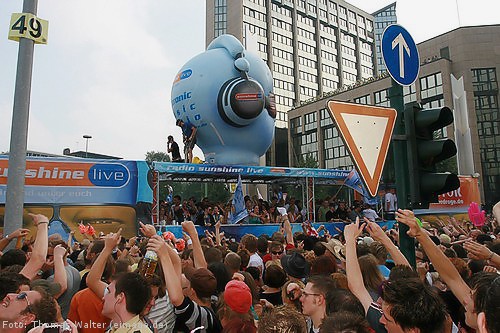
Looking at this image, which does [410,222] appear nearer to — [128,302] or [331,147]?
[128,302]

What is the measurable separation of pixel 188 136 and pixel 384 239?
13.4 meters

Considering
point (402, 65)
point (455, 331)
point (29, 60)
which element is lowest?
point (455, 331)

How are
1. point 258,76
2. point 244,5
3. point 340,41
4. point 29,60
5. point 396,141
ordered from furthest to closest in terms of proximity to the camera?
point 340,41 < point 244,5 < point 258,76 < point 29,60 < point 396,141

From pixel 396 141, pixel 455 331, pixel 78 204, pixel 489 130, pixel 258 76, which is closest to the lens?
pixel 455 331

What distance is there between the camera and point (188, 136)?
54.1 feet

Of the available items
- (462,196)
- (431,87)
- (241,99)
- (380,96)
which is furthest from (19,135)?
(380,96)

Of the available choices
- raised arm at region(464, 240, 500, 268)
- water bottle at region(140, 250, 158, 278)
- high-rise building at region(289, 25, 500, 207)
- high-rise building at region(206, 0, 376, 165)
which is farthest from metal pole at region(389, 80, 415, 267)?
high-rise building at region(206, 0, 376, 165)

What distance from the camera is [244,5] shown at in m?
73.8

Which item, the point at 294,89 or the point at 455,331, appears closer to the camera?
the point at 455,331

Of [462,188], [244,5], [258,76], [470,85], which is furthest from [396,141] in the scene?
[244,5]

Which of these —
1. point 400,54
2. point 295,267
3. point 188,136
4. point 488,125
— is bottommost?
point 295,267

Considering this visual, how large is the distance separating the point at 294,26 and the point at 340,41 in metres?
13.3

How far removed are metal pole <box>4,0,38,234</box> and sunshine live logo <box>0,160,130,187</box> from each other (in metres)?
6.90

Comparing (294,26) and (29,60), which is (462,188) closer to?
(29,60)
